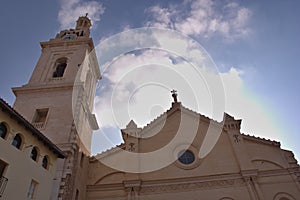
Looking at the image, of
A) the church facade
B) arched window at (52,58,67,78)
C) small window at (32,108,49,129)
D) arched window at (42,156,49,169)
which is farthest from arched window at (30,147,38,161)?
arched window at (52,58,67,78)

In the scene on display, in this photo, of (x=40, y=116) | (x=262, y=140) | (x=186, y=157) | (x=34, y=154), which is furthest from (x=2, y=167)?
(x=262, y=140)

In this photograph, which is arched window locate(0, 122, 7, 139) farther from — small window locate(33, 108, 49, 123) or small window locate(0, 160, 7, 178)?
small window locate(33, 108, 49, 123)

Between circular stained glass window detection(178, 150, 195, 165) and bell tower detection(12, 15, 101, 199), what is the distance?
7685mm

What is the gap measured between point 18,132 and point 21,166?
1.92 m

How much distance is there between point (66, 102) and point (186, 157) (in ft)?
36.1

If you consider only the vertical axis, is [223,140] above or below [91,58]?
below

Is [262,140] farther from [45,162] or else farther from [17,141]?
[17,141]

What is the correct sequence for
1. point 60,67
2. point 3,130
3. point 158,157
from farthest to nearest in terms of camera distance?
point 60,67
point 158,157
point 3,130

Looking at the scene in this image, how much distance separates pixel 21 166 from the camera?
1427 centimetres

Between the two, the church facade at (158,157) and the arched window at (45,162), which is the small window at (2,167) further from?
the church facade at (158,157)

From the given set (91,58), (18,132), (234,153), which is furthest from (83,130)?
(234,153)

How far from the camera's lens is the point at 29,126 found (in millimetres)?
15336

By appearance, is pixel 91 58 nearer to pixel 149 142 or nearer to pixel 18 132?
pixel 149 142

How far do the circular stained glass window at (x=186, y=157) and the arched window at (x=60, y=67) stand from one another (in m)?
14.6
